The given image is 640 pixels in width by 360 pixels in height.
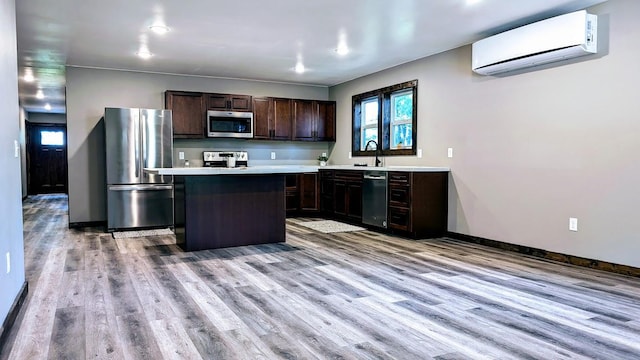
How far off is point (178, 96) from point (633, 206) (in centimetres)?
588

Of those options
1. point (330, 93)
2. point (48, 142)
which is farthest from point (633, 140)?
point (48, 142)

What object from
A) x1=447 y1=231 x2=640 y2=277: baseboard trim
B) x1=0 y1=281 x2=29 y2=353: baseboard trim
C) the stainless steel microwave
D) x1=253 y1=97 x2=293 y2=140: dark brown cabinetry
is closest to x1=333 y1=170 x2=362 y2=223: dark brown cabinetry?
x1=253 y1=97 x2=293 y2=140: dark brown cabinetry

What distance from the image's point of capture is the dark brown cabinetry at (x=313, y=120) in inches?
307

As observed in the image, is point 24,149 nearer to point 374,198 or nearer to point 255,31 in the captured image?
point 255,31

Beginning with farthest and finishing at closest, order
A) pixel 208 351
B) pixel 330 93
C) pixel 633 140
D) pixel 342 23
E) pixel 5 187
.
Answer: pixel 330 93 < pixel 342 23 < pixel 633 140 < pixel 5 187 < pixel 208 351

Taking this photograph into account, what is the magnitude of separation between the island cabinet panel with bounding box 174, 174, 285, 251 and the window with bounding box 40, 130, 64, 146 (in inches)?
383

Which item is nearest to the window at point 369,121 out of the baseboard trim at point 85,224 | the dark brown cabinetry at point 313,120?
the dark brown cabinetry at point 313,120

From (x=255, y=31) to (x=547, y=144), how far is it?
3.19 meters

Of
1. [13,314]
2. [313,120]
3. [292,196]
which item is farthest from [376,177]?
[13,314]

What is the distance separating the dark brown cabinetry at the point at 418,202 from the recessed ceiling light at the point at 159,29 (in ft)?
10.2

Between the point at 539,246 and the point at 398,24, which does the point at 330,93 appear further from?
the point at 539,246

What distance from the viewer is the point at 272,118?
7559 millimetres

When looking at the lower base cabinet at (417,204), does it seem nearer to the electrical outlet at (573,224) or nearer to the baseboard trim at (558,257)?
the baseboard trim at (558,257)

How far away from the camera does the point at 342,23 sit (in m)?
4.43
